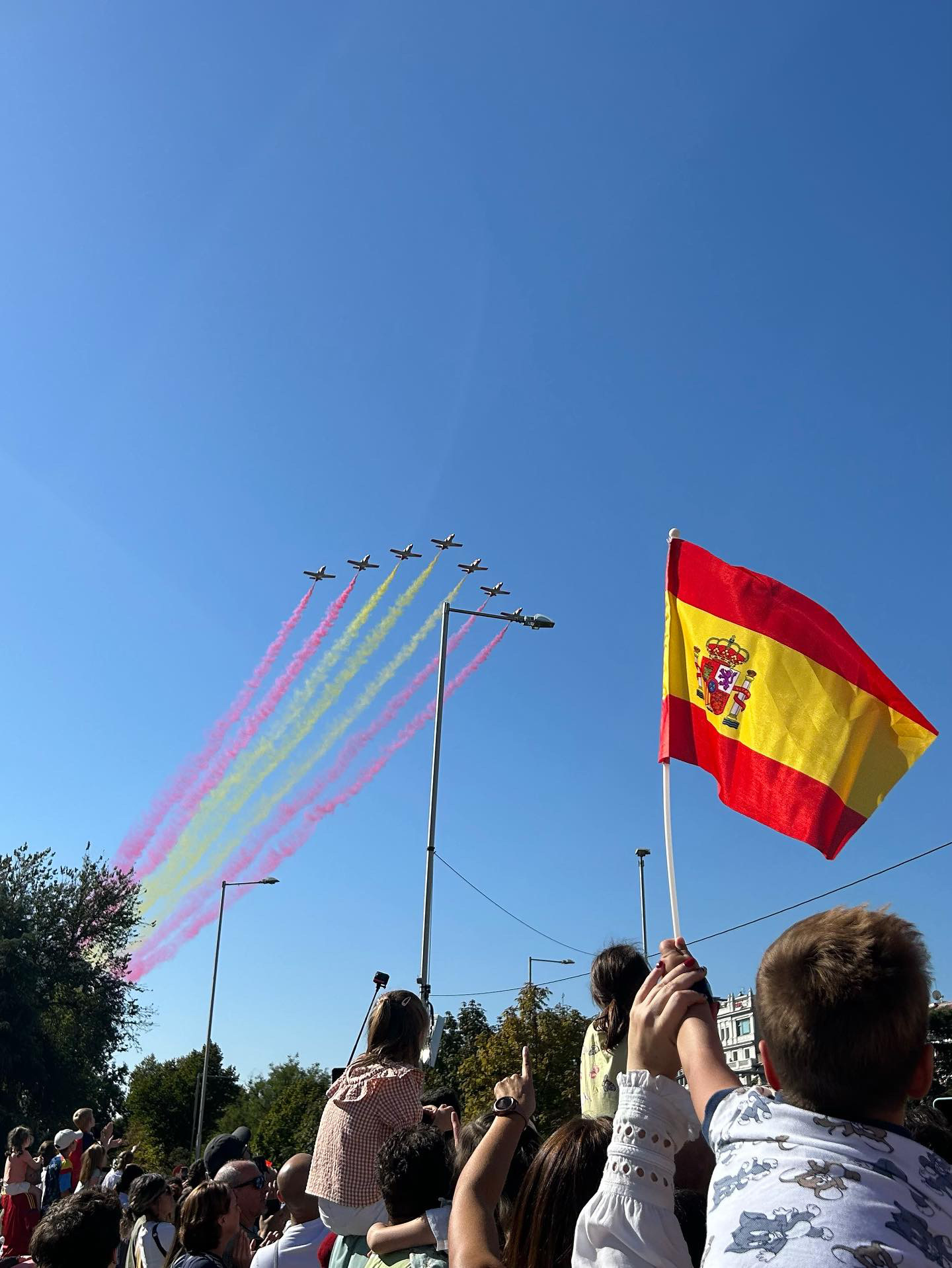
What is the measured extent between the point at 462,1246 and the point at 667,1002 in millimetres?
1115

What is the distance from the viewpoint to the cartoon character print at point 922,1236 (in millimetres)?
1609

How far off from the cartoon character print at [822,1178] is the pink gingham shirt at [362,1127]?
11.7ft

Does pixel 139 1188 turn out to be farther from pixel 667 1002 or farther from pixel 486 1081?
pixel 486 1081

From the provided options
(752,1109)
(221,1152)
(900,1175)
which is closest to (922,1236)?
(900,1175)

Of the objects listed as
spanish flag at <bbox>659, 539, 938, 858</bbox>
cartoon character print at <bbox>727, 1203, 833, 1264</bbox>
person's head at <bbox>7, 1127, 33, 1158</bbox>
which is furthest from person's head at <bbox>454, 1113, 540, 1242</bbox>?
person's head at <bbox>7, 1127, 33, 1158</bbox>

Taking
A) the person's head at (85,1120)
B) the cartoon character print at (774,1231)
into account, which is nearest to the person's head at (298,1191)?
the cartoon character print at (774,1231)

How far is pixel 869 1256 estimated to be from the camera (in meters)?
1.58

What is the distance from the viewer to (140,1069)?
72.5 metres

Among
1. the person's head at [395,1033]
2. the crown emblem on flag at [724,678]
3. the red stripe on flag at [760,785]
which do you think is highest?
the crown emblem on flag at [724,678]

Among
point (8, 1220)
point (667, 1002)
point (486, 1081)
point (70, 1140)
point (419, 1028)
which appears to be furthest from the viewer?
point (486, 1081)

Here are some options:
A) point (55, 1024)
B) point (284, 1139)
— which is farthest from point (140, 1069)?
point (55, 1024)

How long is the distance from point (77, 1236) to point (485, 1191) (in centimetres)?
223

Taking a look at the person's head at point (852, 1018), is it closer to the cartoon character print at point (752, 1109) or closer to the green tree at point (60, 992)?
the cartoon character print at point (752, 1109)

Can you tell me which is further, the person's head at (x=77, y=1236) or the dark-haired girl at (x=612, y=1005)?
the dark-haired girl at (x=612, y=1005)
